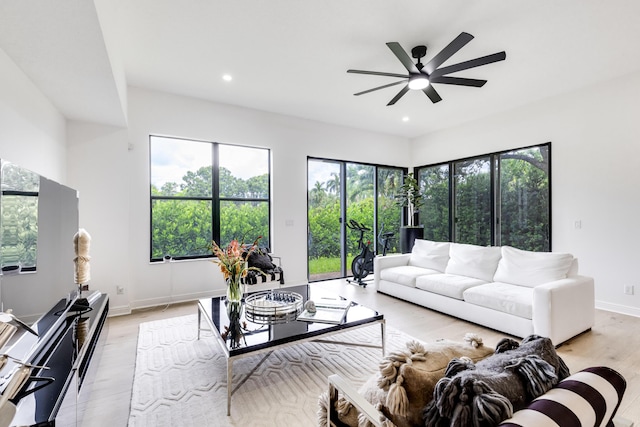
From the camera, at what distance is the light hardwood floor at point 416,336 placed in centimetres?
196

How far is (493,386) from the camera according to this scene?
0.75 meters

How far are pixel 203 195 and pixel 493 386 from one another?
4368 mm

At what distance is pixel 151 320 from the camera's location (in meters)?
3.49

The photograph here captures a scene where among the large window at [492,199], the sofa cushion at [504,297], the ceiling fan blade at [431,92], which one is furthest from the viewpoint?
the large window at [492,199]

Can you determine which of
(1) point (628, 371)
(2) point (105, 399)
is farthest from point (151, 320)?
(1) point (628, 371)

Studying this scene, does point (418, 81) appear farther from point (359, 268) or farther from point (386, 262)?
point (359, 268)

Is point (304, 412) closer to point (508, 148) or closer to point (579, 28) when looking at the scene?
point (579, 28)

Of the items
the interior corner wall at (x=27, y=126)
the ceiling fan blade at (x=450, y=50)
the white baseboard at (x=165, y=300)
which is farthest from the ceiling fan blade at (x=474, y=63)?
the interior corner wall at (x=27, y=126)

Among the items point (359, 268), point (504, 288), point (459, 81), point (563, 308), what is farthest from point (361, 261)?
point (459, 81)

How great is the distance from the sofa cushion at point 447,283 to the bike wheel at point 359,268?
1.44 meters

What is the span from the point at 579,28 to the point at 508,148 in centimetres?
235

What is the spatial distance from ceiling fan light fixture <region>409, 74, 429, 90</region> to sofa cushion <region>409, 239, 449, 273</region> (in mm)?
2308

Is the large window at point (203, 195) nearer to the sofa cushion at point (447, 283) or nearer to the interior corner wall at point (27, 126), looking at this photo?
the interior corner wall at point (27, 126)

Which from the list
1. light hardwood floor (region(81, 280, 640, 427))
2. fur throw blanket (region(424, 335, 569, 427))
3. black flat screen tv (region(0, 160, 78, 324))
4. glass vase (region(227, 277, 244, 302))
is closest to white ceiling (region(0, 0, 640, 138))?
black flat screen tv (region(0, 160, 78, 324))
